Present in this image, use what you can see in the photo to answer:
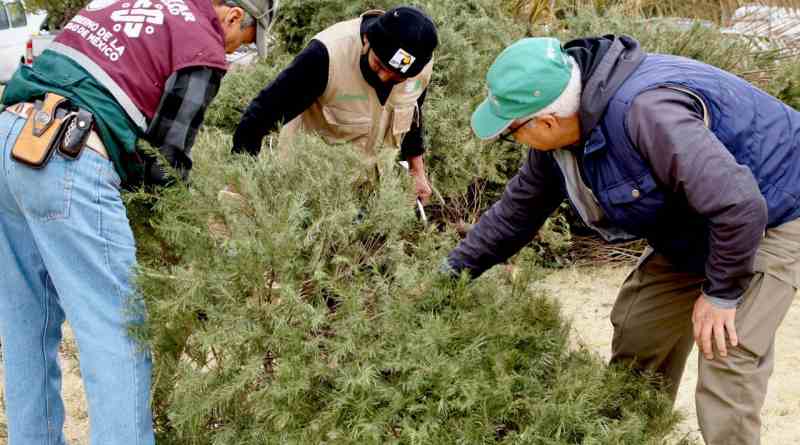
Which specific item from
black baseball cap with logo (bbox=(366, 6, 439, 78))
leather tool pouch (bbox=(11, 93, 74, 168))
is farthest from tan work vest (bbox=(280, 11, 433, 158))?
leather tool pouch (bbox=(11, 93, 74, 168))

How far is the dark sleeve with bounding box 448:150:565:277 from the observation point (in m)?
2.58

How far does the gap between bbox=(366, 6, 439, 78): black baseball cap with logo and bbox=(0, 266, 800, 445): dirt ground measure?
3.45 feet

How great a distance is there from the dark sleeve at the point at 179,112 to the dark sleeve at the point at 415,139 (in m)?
1.64

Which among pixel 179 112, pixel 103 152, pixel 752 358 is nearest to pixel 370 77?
pixel 179 112

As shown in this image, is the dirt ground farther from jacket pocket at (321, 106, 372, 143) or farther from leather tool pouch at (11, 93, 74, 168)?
jacket pocket at (321, 106, 372, 143)

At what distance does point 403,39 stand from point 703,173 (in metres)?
1.49

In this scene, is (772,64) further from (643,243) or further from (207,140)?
(207,140)

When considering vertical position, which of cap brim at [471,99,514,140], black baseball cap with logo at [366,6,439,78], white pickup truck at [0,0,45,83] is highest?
cap brim at [471,99,514,140]

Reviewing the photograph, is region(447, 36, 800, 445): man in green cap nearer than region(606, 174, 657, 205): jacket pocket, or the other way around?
region(447, 36, 800, 445): man in green cap

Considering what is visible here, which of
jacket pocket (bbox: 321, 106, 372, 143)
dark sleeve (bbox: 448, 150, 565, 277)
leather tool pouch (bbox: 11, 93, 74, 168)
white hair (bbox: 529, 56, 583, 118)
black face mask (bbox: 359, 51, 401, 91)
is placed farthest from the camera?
jacket pocket (bbox: 321, 106, 372, 143)

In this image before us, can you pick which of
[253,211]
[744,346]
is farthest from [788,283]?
[253,211]

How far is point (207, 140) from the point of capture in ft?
8.91

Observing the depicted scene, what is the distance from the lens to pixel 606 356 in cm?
433

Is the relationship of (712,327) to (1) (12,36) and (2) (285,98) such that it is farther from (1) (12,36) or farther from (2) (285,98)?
(1) (12,36)
